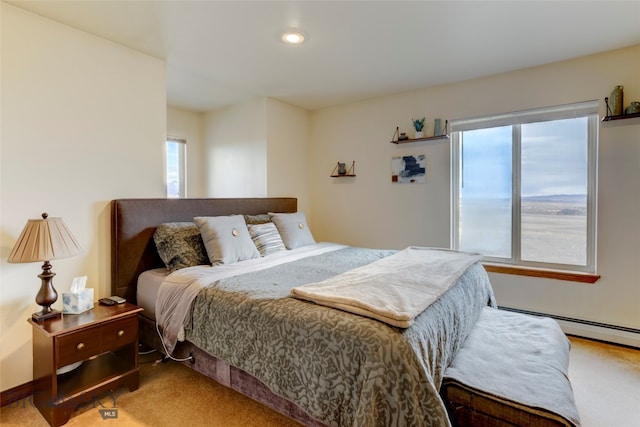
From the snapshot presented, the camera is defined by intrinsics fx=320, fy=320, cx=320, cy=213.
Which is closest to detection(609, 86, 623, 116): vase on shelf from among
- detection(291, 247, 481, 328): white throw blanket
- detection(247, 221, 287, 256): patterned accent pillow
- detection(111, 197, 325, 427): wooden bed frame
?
detection(291, 247, 481, 328): white throw blanket

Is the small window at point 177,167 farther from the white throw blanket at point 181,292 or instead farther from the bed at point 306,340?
the white throw blanket at point 181,292

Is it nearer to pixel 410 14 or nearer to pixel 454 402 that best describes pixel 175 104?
pixel 410 14

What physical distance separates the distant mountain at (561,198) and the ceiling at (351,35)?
1.21m

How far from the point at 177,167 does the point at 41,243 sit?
8.62 ft

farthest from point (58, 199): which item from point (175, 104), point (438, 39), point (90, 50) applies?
point (438, 39)

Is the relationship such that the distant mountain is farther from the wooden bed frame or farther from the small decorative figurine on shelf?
the wooden bed frame

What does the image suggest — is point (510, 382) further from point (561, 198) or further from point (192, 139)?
point (192, 139)

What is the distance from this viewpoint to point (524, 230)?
313cm

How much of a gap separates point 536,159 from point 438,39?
5.09ft

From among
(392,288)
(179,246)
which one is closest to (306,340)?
(392,288)

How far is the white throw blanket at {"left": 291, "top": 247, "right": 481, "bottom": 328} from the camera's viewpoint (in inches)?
55.3

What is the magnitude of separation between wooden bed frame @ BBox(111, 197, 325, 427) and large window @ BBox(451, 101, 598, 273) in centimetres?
260

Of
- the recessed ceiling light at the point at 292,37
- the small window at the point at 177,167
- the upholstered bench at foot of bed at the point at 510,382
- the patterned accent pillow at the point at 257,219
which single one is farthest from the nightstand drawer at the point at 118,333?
the small window at the point at 177,167

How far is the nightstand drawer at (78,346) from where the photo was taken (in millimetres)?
1747
